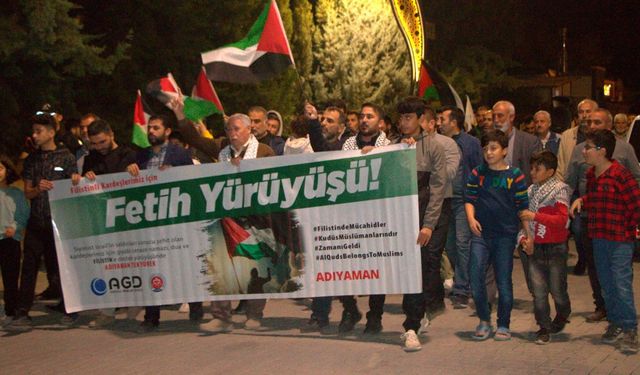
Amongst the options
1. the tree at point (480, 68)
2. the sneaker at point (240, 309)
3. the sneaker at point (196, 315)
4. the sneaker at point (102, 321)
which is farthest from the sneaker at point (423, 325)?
the tree at point (480, 68)

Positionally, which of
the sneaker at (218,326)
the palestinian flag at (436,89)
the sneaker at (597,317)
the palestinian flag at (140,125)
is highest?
the palestinian flag at (436,89)

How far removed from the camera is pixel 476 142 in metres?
11.0

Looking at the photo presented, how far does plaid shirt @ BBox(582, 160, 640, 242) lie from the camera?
8.19 metres

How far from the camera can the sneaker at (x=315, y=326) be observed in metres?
9.24

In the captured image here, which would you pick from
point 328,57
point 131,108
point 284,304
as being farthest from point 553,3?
point 284,304

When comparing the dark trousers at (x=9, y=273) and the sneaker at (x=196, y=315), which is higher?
the dark trousers at (x=9, y=273)

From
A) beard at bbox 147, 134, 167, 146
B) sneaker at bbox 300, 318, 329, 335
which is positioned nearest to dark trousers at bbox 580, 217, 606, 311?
sneaker at bbox 300, 318, 329, 335

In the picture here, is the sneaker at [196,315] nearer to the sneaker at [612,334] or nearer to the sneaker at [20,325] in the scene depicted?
the sneaker at [20,325]

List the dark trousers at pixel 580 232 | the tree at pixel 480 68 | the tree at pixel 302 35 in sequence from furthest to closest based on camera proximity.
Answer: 1. the tree at pixel 480 68
2. the tree at pixel 302 35
3. the dark trousers at pixel 580 232

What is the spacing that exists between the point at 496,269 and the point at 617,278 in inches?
42.2

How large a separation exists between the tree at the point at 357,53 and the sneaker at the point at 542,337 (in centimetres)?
2825

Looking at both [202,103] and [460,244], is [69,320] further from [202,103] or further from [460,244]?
[460,244]

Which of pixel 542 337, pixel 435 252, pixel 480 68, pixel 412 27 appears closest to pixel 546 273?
pixel 542 337

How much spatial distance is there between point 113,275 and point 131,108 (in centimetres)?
1334
